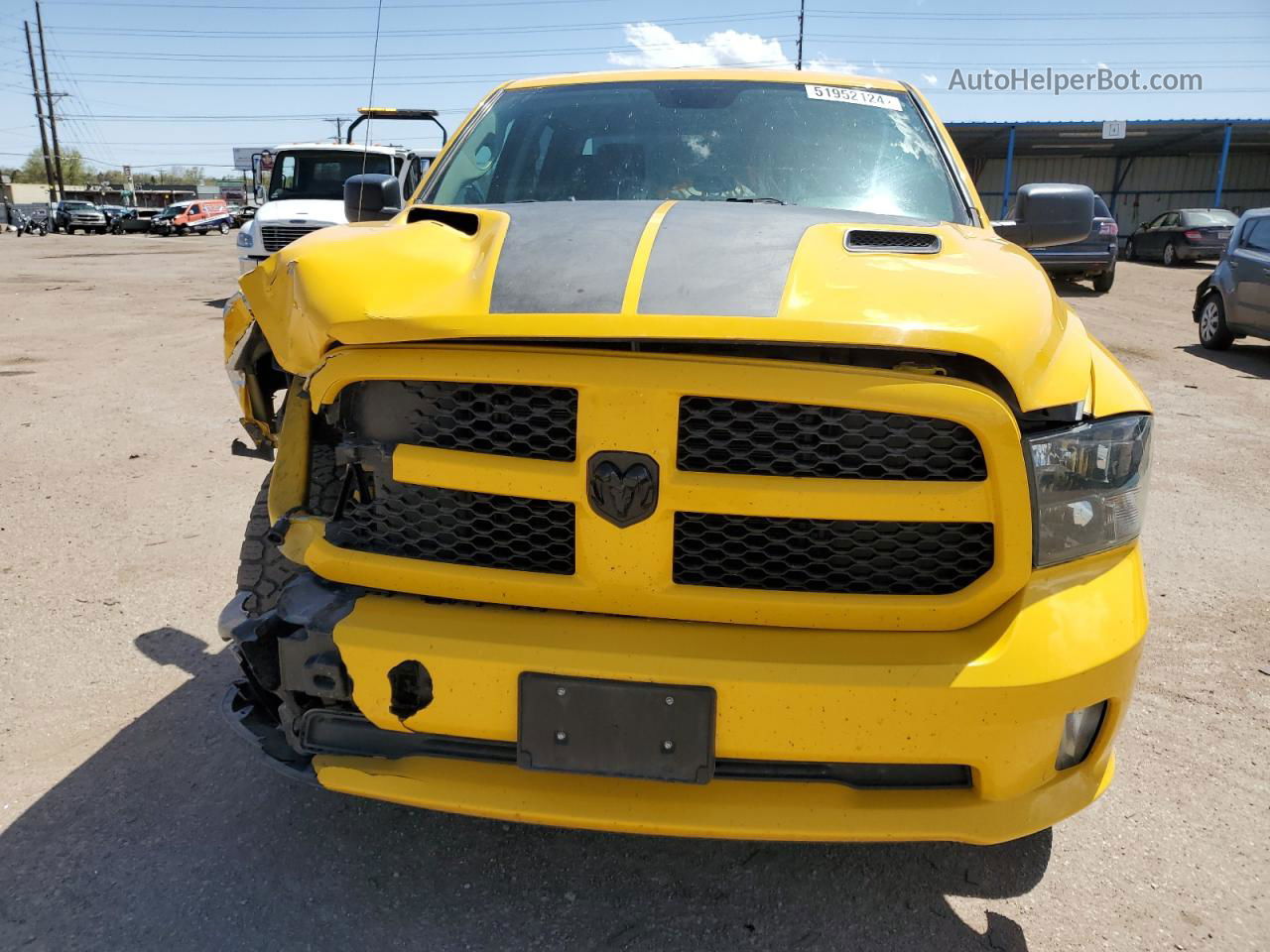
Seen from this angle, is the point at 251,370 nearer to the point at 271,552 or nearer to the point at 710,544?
the point at 271,552

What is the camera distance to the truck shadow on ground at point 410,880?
209 centimetres

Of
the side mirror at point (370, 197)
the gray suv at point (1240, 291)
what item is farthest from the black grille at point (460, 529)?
the gray suv at point (1240, 291)

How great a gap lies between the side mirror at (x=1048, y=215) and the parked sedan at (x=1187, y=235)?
24366 mm

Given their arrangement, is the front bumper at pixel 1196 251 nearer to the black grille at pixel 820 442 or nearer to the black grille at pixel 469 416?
the black grille at pixel 820 442

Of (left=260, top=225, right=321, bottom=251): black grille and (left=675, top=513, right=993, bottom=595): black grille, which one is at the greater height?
(left=675, top=513, right=993, bottom=595): black grille

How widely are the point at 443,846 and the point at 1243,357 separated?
37.8 ft

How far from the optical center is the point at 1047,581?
1.86m

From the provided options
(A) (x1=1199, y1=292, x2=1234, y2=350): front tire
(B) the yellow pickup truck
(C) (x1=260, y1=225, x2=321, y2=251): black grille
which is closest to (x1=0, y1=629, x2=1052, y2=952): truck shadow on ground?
(B) the yellow pickup truck

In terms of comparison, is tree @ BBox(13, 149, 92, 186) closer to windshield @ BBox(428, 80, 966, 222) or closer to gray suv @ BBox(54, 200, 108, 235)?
gray suv @ BBox(54, 200, 108, 235)

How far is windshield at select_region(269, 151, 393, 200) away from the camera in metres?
14.3

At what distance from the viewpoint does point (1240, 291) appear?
35.0 feet

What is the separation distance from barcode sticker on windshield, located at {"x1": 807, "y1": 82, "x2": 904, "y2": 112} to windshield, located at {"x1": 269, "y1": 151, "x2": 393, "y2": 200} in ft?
39.8

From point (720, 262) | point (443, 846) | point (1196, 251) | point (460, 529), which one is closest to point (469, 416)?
point (460, 529)

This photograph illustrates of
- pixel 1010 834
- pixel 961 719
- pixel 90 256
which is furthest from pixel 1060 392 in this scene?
pixel 90 256
